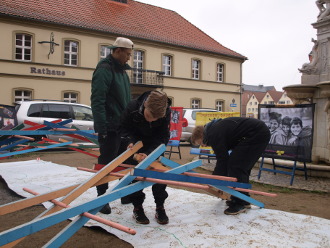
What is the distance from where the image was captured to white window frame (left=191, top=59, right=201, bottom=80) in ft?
90.4

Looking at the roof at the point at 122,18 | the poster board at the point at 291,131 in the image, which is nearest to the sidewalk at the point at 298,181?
the poster board at the point at 291,131

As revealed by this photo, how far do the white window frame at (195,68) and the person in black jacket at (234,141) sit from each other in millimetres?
24017

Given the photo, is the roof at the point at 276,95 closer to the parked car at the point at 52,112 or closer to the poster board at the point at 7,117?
the parked car at the point at 52,112

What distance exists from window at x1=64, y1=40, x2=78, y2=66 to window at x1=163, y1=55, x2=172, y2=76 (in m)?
7.28

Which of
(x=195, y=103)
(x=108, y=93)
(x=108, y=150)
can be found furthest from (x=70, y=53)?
(x=108, y=150)

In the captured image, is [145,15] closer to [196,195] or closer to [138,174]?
[196,195]

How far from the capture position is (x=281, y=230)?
10.8 feet

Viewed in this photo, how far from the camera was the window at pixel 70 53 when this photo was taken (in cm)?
2122

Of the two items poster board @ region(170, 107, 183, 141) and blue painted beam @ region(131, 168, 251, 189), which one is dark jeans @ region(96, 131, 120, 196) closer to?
blue painted beam @ region(131, 168, 251, 189)

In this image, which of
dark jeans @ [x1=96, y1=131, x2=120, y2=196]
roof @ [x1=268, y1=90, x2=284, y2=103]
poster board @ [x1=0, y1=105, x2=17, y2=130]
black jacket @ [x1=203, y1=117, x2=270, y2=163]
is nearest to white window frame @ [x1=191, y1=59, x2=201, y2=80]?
poster board @ [x1=0, y1=105, x2=17, y2=130]

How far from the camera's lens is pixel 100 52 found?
73.5 ft

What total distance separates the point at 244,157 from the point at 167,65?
2276 cm

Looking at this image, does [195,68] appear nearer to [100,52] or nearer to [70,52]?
[100,52]

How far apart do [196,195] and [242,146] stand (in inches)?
47.6
